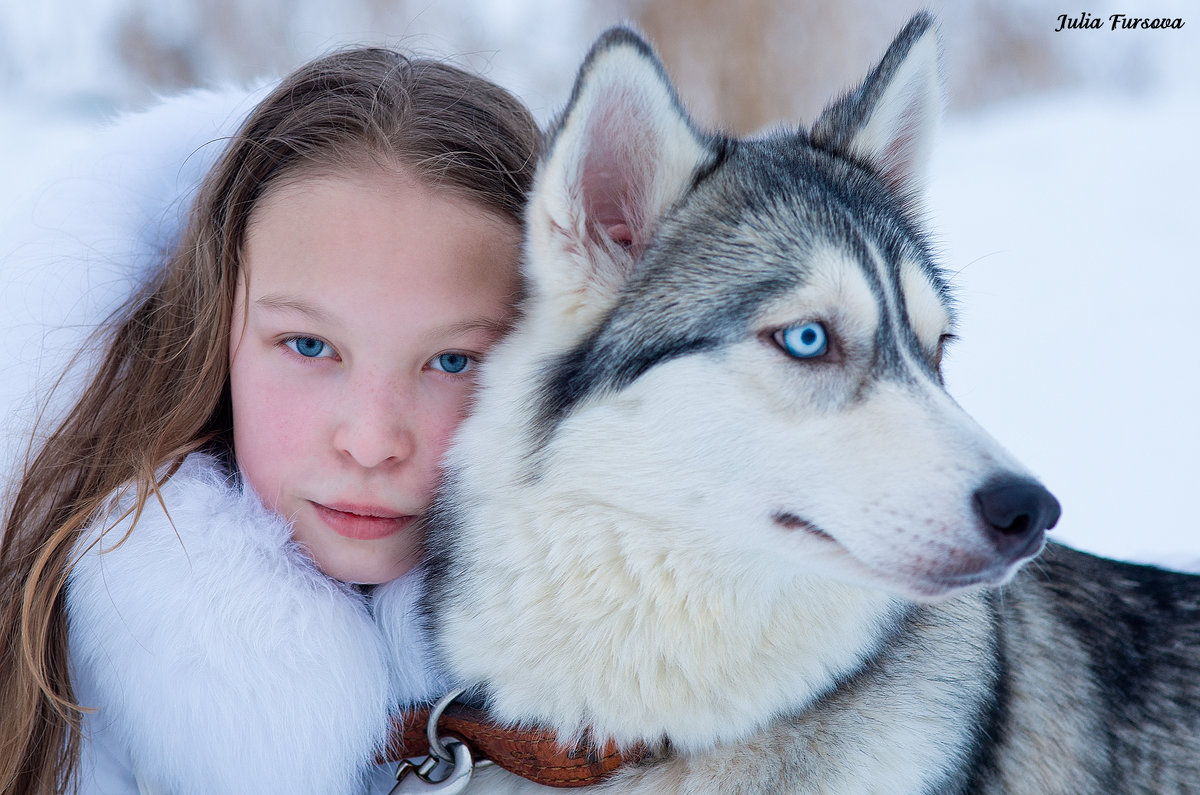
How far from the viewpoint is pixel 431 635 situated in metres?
1.65

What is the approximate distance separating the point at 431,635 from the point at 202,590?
40 cm

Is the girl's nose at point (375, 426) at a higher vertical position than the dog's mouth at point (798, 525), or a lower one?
lower

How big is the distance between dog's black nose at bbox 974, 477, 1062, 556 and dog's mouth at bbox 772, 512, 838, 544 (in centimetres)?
22

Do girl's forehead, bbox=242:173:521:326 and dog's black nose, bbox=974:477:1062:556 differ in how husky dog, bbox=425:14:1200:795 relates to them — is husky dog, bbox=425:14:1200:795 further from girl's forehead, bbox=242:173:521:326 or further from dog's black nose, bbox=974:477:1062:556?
girl's forehead, bbox=242:173:521:326

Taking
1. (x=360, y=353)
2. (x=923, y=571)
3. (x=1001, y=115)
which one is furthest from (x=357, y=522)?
(x=1001, y=115)

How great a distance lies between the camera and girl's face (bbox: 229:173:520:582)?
5.45 ft

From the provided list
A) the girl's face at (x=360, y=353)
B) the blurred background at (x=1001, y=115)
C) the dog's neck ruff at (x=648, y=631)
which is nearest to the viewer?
the dog's neck ruff at (x=648, y=631)

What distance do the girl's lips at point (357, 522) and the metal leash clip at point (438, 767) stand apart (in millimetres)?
333

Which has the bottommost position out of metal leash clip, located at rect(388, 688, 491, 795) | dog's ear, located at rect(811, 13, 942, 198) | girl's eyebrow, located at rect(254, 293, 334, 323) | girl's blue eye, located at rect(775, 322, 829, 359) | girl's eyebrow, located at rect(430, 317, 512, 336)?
metal leash clip, located at rect(388, 688, 491, 795)

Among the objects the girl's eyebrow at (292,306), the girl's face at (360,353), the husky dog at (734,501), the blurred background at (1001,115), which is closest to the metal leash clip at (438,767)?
the husky dog at (734,501)

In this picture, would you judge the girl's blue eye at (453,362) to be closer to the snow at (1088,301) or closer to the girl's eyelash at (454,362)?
the girl's eyelash at (454,362)

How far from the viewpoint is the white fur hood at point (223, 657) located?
156 centimetres

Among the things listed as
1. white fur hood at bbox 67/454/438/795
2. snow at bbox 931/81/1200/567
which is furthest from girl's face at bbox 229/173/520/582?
snow at bbox 931/81/1200/567

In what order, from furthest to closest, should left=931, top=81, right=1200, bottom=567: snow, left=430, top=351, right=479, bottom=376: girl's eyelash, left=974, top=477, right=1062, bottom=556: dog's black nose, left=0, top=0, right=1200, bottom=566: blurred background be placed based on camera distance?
1. left=0, top=0, right=1200, bottom=566: blurred background
2. left=931, top=81, right=1200, bottom=567: snow
3. left=430, top=351, right=479, bottom=376: girl's eyelash
4. left=974, top=477, right=1062, bottom=556: dog's black nose
